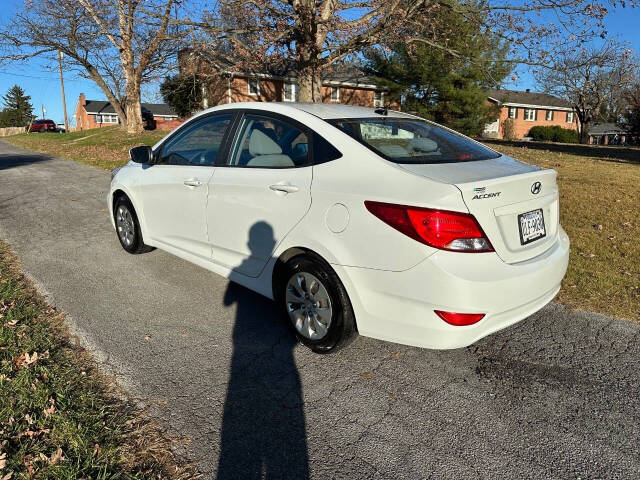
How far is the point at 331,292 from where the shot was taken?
10.0 ft

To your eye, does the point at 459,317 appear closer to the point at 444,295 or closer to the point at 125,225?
the point at 444,295

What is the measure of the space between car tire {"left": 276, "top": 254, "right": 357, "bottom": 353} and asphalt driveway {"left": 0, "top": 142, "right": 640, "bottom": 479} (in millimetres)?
182

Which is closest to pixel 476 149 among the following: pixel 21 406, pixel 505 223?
pixel 505 223

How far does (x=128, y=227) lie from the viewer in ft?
17.8

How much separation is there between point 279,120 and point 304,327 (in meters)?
1.57

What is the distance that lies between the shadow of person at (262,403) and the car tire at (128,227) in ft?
6.24

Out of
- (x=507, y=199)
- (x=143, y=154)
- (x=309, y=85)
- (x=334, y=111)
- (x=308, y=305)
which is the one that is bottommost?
(x=308, y=305)

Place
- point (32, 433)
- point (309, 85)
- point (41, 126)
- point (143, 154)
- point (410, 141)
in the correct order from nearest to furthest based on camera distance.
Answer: point (32, 433), point (410, 141), point (143, 154), point (309, 85), point (41, 126)

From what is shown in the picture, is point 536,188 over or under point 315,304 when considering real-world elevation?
over

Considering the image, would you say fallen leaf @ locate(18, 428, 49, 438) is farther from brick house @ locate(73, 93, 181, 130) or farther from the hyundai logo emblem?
brick house @ locate(73, 93, 181, 130)

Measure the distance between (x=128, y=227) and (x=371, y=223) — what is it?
3.60m

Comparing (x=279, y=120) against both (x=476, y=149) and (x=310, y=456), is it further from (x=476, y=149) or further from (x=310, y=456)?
(x=310, y=456)

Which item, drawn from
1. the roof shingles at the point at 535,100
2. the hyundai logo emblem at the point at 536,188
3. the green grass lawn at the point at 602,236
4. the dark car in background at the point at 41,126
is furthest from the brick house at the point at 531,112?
the hyundai logo emblem at the point at 536,188

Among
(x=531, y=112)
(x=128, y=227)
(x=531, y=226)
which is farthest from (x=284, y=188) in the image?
(x=531, y=112)
